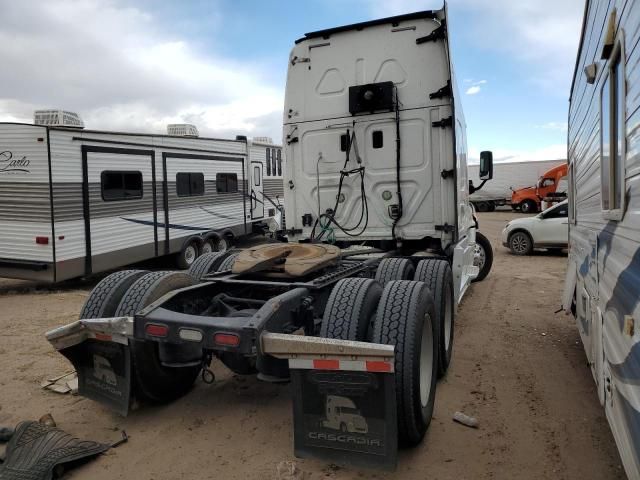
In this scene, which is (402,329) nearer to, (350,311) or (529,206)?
(350,311)

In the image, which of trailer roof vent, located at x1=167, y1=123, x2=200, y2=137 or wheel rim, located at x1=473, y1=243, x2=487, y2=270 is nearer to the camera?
wheel rim, located at x1=473, y1=243, x2=487, y2=270

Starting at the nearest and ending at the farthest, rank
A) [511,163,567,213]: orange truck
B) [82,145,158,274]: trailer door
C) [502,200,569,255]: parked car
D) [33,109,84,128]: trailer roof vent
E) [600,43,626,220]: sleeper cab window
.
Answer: [600,43,626,220]: sleeper cab window < [33,109,84,128]: trailer roof vent < [82,145,158,274]: trailer door < [502,200,569,255]: parked car < [511,163,567,213]: orange truck

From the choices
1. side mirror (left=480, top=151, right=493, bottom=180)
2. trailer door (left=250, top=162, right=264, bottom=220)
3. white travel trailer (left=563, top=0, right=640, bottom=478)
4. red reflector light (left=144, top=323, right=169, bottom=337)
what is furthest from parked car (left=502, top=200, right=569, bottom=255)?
red reflector light (left=144, top=323, right=169, bottom=337)

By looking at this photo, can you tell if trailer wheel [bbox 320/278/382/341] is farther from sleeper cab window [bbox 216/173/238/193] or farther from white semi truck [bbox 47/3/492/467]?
sleeper cab window [bbox 216/173/238/193]

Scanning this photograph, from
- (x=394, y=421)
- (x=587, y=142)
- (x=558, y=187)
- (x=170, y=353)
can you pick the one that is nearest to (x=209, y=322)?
(x=170, y=353)

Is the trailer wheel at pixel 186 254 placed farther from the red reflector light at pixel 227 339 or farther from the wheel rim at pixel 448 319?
the red reflector light at pixel 227 339

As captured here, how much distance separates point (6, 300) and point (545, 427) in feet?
26.9

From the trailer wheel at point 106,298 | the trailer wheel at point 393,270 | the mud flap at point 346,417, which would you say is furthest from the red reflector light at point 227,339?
the trailer wheel at point 393,270

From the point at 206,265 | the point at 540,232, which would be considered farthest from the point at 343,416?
the point at 540,232

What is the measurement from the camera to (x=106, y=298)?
3734mm

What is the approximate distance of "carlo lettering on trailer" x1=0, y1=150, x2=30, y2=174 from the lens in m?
7.92

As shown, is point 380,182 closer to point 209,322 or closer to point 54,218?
point 209,322

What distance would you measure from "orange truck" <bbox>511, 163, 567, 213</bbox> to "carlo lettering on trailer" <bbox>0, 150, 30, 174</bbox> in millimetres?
23966

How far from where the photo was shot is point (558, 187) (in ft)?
85.1
